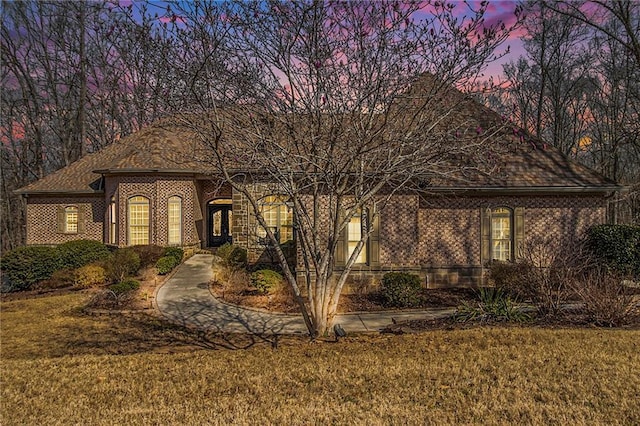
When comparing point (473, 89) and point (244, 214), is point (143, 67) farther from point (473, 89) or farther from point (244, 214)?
point (244, 214)

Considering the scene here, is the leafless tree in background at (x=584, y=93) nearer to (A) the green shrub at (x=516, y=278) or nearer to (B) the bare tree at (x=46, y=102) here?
(A) the green shrub at (x=516, y=278)

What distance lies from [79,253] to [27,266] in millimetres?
1860

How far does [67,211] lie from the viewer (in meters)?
22.9

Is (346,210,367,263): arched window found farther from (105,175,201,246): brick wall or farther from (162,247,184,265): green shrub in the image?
(105,175,201,246): brick wall

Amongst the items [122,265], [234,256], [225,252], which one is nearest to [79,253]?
[122,265]

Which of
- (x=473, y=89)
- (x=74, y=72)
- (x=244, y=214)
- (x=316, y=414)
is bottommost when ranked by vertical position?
(x=316, y=414)

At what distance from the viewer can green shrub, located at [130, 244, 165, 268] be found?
17.0m

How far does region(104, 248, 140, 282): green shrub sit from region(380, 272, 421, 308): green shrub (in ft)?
30.4

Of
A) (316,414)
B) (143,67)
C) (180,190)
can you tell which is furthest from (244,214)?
(316,414)

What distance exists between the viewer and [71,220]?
2297 cm

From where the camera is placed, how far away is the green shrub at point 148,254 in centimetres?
1700

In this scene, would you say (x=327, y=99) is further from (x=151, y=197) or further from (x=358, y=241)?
(x=151, y=197)

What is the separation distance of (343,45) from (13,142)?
31.0 metres

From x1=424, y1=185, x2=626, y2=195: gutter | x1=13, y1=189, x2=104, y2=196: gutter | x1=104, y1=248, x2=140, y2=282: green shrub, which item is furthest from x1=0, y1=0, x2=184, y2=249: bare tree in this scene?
x1=424, y1=185, x2=626, y2=195: gutter
